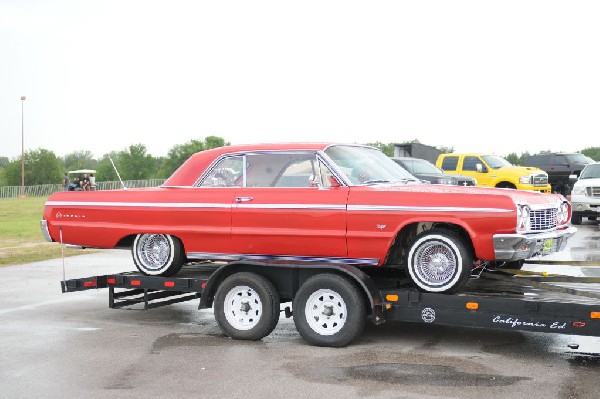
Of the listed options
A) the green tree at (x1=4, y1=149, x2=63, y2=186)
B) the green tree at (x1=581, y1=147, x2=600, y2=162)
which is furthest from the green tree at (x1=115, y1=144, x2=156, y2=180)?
the green tree at (x1=581, y1=147, x2=600, y2=162)

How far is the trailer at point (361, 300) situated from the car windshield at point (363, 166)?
0.97 m

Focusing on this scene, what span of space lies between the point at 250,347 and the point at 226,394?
5.84 ft

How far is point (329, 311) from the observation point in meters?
8.12

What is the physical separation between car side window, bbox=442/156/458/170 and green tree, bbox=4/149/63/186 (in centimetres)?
9519

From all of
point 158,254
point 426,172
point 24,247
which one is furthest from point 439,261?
point 426,172

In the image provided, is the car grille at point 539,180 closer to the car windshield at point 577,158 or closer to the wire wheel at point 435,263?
the car windshield at point 577,158

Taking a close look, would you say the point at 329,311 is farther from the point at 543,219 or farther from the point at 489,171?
the point at 489,171

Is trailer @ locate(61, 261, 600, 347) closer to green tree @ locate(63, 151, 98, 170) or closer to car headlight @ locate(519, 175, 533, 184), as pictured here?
car headlight @ locate(519, 175, 533, 184)

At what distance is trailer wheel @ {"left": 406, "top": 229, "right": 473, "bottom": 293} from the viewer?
778cm

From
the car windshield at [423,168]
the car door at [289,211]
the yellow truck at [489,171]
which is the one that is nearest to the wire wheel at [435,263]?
the car door at [289,211]

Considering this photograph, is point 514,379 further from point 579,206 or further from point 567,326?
point 579,206

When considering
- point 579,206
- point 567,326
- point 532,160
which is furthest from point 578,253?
point 532,160

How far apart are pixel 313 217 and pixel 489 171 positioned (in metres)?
22.0

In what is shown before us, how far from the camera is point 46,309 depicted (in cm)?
1078
